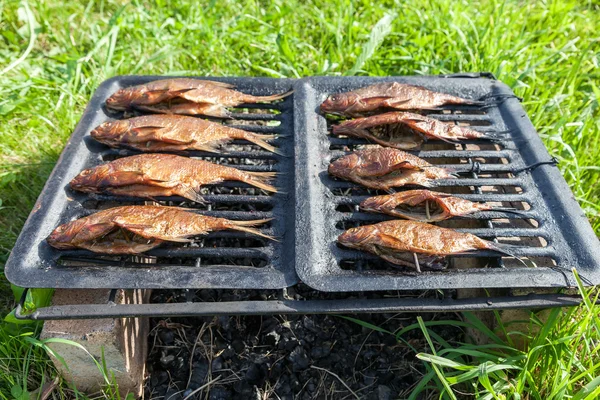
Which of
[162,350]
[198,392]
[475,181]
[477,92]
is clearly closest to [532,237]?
[475,181]

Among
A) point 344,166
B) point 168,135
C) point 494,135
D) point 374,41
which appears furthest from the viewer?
point 374,41

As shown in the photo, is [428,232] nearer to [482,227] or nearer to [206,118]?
[482,227]

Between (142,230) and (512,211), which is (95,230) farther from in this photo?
(512,211)

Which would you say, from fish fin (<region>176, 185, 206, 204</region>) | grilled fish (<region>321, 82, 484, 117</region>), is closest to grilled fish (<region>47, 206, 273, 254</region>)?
fish fin (<region>176, 185, 206, 204</region>)

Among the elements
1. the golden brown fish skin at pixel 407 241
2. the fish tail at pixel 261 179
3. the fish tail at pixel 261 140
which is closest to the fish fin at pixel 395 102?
the fish tail at pixel 261 140

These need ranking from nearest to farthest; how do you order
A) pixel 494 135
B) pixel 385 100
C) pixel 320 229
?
pixel 320 229, pixel 494 135, pixel 385 100

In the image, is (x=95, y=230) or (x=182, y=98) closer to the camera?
(x=95, y=230)

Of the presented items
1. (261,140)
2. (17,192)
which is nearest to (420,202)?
(261,140)

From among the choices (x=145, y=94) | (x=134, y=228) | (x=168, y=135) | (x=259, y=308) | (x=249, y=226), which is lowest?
(x=259, y=308)

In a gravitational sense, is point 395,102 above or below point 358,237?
above

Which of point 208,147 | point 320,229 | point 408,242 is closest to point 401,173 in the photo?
point 408,242
